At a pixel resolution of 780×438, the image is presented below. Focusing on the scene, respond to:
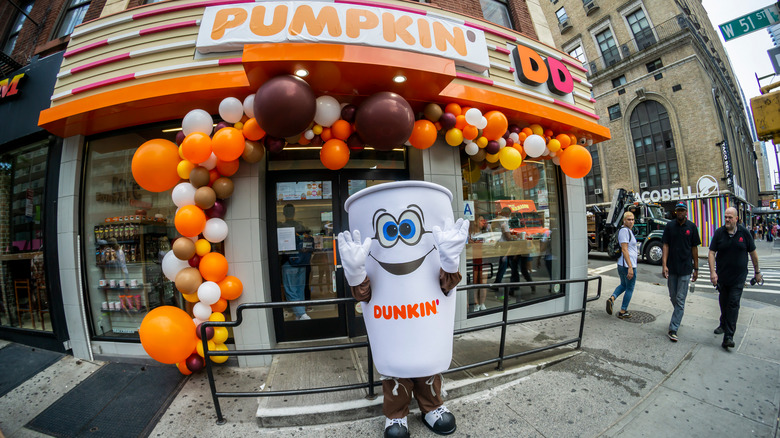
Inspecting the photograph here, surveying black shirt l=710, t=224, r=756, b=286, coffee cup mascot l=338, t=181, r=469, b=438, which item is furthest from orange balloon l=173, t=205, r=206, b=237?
black shirt l=710, t=224, r=756, b=286

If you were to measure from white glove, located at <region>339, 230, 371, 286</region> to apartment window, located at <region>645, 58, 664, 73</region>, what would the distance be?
3265 centimetres

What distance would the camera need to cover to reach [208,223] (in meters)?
3.70

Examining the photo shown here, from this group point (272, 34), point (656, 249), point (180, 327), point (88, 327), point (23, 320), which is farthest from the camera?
point (656, 249)

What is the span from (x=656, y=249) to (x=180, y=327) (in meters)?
14.5

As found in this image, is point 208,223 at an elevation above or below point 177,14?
below

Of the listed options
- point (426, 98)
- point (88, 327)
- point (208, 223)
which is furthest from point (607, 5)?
point (88, 327)

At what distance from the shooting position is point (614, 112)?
1027 inches

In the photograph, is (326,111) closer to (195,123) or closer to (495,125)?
Result: (195,123)

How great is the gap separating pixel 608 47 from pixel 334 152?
33650 mm

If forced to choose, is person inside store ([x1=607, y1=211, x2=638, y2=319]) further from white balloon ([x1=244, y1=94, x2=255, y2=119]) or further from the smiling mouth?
white balloon ([x1=244, y1=94, x2=255, y2=119])

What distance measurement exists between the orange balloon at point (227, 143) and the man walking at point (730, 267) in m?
6.22

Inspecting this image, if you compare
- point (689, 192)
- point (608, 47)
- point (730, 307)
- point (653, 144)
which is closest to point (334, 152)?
point (730, 307)

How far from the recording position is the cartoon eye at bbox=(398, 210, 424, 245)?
2.29m

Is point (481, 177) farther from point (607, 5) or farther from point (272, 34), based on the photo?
point (607, 5)
